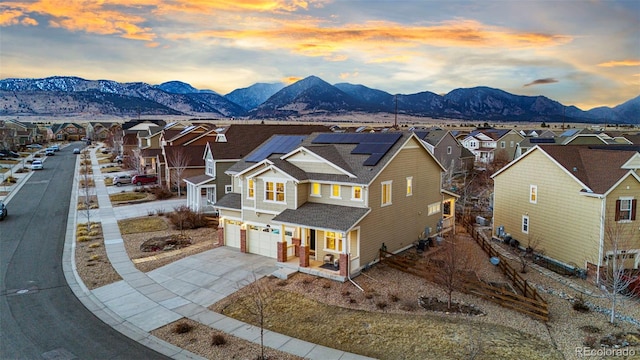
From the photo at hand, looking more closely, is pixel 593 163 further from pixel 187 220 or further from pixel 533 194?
pixel 187 220

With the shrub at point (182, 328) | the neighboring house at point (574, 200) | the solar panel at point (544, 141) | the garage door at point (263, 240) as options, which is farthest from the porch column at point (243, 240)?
the solar panel at point (544, 141)

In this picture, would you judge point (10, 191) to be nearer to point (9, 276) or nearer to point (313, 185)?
point (9, 276)

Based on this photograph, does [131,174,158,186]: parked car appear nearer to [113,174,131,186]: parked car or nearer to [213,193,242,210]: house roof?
[113,174,131,186]: parked car

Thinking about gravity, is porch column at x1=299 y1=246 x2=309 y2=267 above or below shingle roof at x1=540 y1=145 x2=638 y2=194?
below

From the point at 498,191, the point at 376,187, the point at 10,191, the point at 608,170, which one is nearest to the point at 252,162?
the point at 376,187

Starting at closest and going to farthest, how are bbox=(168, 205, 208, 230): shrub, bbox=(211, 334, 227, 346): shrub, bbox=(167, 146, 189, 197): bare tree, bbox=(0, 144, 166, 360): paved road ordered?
bbox=(0, 144, 166, 360): paved road
bbox=(211, 334, 227, 346): shrub
bbox=(168, 205, 208, 230): shrub
bbox=(167, 146, 189, 197): bare tree

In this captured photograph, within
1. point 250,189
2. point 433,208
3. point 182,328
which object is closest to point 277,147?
point 250,189

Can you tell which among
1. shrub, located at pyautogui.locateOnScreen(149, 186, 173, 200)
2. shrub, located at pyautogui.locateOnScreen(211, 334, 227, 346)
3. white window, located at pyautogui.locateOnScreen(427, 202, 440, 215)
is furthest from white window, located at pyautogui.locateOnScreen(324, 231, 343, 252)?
shrub, located at pyautogui.locateOnScreen(149, 186, 173, 200)
